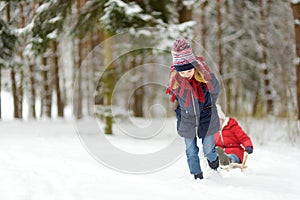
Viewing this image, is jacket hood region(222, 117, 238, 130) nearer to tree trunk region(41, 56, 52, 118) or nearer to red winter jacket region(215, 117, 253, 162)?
red winter jacket region(215, 117, 253, 162)

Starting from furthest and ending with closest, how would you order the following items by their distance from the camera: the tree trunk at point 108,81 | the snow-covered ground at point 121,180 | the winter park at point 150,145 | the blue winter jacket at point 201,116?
the tree trunk at point 108,81, the blue winter jacket at point 201,116, the winter park at point 150,145, the snow-covered ground at point 121,180

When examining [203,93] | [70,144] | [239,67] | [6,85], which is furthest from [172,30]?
[239,67]

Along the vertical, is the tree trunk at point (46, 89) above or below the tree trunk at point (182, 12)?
below

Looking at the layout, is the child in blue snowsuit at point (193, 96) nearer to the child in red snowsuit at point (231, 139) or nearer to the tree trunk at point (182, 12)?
the child in red snowsuit at point (231, 139)

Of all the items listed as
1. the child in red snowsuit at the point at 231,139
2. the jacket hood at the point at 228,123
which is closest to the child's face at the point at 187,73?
the child in red snowsuit at the point at 231,139

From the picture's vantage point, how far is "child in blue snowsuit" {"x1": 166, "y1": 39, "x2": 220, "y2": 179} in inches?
126

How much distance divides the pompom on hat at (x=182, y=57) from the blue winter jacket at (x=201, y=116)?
29cm

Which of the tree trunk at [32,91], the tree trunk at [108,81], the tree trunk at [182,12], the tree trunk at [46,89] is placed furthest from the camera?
the tree trunk at [46,89]

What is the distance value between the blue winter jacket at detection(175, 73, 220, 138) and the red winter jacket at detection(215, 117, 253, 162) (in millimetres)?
835

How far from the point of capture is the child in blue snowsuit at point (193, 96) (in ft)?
10.5

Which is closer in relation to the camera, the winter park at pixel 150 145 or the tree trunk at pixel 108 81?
the winter park at pixel 150 145

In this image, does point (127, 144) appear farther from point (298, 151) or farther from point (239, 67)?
point (239, 67)

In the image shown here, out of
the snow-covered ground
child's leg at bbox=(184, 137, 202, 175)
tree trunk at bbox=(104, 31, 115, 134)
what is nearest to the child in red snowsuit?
the snow-covered ground

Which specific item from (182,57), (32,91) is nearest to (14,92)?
(32,91)
